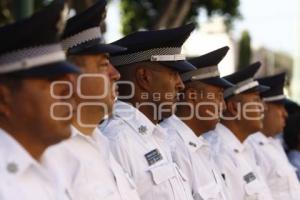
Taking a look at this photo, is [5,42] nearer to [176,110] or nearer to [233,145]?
[176,110]

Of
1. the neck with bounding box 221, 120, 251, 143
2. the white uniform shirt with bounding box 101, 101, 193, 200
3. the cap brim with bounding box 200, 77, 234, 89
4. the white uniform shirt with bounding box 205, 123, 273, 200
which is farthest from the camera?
the neck with bounding box 221, 120, 251, 143

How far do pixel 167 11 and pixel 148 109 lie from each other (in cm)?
883

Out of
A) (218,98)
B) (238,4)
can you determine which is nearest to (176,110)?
(218,98)

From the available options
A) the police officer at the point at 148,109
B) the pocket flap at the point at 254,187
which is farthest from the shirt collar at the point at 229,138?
the police officer at the point at 148,109

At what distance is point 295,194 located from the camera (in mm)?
6082

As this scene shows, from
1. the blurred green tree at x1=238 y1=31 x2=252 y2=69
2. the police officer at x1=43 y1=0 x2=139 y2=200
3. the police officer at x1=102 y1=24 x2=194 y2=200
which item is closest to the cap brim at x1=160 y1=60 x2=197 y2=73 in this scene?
the police officer at x1=102 y1=24 x2=194 y2=200

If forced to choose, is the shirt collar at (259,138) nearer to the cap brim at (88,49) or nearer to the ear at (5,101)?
the cap brim at (88,49)

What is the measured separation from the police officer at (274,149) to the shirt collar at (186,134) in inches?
66.5

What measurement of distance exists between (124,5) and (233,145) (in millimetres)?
11917

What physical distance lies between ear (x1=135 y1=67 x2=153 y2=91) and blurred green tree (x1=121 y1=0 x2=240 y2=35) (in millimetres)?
8689

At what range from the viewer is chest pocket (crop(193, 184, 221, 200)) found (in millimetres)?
4340

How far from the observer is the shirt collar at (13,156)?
250 centimetres

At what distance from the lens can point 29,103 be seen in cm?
252

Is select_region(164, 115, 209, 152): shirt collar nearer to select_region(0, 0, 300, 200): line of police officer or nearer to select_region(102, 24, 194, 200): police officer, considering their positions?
select_region(0, 0, 300, 200): line of police officer
